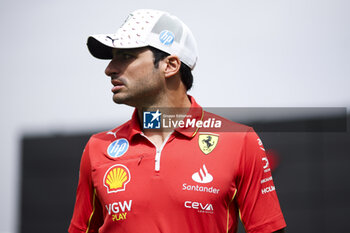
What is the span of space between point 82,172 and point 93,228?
340mm

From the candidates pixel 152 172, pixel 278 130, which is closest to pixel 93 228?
pixel 152 172

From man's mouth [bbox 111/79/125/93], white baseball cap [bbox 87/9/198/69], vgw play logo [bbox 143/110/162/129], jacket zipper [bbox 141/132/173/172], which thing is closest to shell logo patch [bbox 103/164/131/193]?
jacket zipper [bbox 141/132/173/172]

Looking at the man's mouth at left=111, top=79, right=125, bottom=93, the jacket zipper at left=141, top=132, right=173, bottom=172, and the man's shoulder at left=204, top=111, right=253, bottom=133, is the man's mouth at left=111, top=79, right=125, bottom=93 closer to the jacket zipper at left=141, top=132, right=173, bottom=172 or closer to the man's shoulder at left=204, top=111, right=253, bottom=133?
the jacket zipper at left=141, top=132, right=173, bottom=172

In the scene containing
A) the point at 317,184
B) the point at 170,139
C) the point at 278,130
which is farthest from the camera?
the point at 317,184

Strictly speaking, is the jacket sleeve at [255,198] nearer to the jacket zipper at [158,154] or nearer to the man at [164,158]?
the man at [164,158]

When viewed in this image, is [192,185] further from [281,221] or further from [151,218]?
[281,221]

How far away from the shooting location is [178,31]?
10.9 feet

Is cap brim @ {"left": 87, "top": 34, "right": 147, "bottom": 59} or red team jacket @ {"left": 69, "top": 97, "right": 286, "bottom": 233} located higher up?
cap brim @ {"left": 87, "top": 34, "right": 147, "bottom": 59}

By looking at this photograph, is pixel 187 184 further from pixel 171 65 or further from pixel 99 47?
pixel 99 47

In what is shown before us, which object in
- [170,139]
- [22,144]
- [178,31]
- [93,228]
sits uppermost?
[178,31]

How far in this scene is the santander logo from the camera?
2.97 m

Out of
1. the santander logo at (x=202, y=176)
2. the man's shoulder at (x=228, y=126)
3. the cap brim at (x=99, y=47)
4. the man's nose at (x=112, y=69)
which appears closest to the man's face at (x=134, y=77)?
the man's nose at (x=112, y=69)

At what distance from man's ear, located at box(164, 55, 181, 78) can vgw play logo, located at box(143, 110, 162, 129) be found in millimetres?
236

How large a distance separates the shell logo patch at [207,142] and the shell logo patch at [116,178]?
17.3 inches
